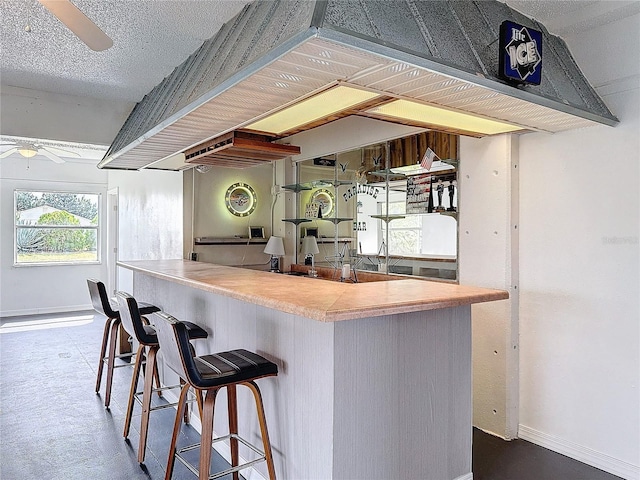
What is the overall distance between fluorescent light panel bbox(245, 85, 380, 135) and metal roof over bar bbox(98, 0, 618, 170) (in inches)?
5.4

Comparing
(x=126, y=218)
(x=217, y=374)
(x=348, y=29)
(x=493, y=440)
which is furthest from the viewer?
(x=126, y=218)

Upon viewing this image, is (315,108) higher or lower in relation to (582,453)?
higher

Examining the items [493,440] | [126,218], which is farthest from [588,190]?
[126,218]

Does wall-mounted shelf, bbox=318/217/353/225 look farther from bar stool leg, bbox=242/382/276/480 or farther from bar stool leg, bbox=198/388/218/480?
bar stool leg, bbox=198/388/218/480

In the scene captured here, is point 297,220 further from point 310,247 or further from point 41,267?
point 41,267

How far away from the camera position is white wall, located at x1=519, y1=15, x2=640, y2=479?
8.29 feet

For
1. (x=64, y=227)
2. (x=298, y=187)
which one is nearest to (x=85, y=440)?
(x=298, y=187)

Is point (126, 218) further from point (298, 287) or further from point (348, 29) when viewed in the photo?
point (348, 29)

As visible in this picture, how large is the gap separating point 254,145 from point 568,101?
1850 mm

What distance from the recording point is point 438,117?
2451 millimetres

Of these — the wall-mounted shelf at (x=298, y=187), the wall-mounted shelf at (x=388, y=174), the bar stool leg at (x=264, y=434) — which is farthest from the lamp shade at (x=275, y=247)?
the bar stool leg at (x=264, y=434)

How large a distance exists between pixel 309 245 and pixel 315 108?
118 inches

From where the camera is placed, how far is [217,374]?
6.88 feet

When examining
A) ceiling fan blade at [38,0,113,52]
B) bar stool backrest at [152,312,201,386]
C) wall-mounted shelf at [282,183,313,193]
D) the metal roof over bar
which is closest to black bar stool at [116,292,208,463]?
bar stool backrest at [152,312,201,386]
